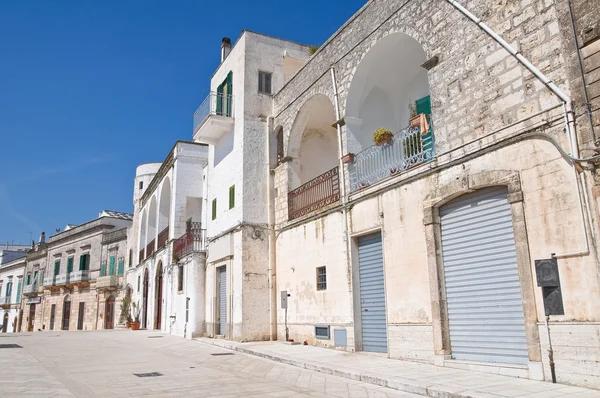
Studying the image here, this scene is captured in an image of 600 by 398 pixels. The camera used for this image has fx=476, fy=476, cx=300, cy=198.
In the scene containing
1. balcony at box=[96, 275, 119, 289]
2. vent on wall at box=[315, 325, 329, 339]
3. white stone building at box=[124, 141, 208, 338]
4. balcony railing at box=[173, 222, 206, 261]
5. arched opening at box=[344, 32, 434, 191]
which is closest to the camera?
arched opening at box=[344, 32, 434, 191]

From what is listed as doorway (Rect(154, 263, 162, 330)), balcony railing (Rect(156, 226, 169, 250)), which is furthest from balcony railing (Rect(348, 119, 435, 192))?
doorway (Rect(154, 263, 162, 330))

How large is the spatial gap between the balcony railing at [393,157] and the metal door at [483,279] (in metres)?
1.52

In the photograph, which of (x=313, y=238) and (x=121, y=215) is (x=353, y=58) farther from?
(x=121, y=215)

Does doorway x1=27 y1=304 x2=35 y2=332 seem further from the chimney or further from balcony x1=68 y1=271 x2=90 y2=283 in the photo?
the chimney

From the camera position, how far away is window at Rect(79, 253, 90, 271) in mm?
39406

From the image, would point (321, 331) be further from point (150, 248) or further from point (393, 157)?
point (150, 248)

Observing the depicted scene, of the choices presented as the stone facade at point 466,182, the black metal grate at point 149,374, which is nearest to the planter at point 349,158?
the stone facade at point 466,182

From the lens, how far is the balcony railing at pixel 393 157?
33.0ft

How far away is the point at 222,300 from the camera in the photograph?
1725 cm

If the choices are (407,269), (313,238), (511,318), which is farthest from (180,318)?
(511,318)

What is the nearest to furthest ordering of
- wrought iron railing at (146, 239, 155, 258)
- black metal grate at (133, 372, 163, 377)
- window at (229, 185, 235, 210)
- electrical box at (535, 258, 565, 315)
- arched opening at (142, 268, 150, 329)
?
electrical box at (535, 258, 565, 315), black metal grate at (133, 372, 163, 377), window at (229, 185, 235, 210), arched opening at (142, 268, 150, 329), wrought iron railing at (146, 239, 155, 258)

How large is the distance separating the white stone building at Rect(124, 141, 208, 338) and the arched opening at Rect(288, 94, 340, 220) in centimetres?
580

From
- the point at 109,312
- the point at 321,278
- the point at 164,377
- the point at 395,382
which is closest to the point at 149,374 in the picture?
the point at 164,377

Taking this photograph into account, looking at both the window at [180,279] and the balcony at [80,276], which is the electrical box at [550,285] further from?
the balcony at [80,276]
